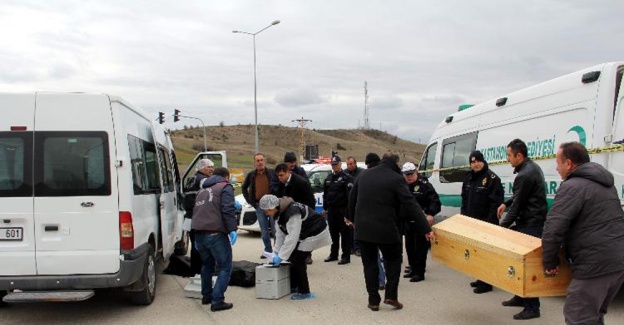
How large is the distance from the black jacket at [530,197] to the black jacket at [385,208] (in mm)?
958

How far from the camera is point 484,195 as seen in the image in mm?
6859

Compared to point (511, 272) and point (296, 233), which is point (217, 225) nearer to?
point (296, 233)

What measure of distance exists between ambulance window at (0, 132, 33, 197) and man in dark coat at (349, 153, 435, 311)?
3.42 metres

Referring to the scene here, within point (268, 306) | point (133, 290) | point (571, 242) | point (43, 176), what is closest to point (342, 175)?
point (268, 306)

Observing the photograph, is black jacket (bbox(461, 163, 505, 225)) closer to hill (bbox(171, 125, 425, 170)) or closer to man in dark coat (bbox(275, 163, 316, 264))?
man in dark coat (bbox(275, 163, 316, 264))

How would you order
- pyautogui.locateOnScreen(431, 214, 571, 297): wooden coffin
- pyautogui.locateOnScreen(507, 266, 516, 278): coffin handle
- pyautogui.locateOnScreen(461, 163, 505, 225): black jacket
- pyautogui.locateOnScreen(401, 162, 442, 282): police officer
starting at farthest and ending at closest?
pyautogui.locateOnScreen(401, 162, 442, 282): police officer, pyautogui.locateOnScreen(461, 163, 505, 225): black jacket, pyautogui.locateOnScreen(507, 266, 516, 278): coffin handle, pyautogui.locateOnScreen(431, 214, 571, 297): wooden coffin

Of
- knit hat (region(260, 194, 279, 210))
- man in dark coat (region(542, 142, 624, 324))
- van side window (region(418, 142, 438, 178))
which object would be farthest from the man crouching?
van side window (region(418, 142, 438, 178))

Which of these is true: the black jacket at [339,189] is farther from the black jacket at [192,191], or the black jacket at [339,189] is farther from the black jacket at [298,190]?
the black jacket at [192,191]

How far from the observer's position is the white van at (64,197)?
214 inches

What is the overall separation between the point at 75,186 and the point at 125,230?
2.18 ft

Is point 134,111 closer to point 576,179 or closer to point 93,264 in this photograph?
point 93,264

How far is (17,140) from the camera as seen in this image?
5.54 metres

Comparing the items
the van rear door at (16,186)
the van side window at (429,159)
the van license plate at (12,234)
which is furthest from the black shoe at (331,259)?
A: the van license plate at (12,234)

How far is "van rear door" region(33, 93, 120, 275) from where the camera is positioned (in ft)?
18.0
